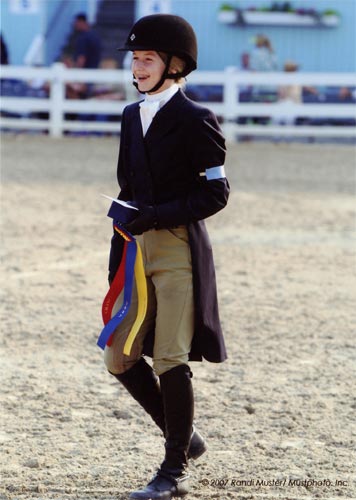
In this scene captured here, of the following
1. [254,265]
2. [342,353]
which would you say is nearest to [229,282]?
[254,265]

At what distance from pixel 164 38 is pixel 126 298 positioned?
876 millimetres

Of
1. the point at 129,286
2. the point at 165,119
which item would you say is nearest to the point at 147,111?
the point at 165,119

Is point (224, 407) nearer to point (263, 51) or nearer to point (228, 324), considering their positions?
point (228, 324)

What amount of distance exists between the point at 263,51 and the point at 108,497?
16.6 m

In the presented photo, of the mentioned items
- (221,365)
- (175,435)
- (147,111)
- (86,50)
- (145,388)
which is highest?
(147,111)

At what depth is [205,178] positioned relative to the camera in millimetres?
3621

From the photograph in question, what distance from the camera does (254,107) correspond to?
59.5ft

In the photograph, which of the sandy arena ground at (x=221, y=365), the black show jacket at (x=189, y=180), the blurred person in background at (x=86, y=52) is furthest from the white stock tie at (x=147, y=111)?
the blurred person in background at (x=86, y=52)

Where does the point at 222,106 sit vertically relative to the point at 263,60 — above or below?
below

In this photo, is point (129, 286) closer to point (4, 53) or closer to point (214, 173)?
point (214, 173)

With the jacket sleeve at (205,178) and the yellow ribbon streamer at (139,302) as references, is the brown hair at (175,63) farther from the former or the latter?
the yellow ribbon streamer at (139,302)

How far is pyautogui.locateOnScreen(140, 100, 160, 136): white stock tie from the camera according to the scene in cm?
364

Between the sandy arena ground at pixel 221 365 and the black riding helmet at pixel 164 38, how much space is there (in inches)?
57.2

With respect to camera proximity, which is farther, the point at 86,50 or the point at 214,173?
the point at 86,50
